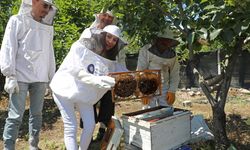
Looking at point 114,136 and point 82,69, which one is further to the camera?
point 114,136

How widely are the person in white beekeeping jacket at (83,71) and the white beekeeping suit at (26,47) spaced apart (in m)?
0.26

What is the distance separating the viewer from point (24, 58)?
10.6 feet

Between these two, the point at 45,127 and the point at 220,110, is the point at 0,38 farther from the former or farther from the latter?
the point at 220,110

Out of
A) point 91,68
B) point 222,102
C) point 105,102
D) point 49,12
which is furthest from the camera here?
point 105,102

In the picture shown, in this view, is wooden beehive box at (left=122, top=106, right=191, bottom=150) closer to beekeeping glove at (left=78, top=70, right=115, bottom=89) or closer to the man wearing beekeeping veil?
beekeeping glove at (left=78, top=70, right=115, bottom=89)

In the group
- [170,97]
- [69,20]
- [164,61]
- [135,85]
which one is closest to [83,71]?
[135,85]

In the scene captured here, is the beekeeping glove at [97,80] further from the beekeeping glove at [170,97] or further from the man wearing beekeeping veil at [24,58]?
the beekeeping glove at [170,97]

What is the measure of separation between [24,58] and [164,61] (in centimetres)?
144

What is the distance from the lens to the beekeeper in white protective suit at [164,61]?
12.1ft

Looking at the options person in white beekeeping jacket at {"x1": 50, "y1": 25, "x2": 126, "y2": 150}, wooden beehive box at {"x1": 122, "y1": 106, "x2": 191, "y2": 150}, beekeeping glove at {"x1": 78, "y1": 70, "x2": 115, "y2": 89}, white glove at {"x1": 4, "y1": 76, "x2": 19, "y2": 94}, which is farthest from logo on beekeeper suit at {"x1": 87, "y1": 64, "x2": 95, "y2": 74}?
white glove at {"x1": 4, "y1": 76, "x2": 19, "y2": 94}

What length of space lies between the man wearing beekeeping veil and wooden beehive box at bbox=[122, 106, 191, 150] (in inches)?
35.1

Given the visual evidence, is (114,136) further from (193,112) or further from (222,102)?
(193,112)

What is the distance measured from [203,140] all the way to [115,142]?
2.93ft

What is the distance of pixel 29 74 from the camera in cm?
324
